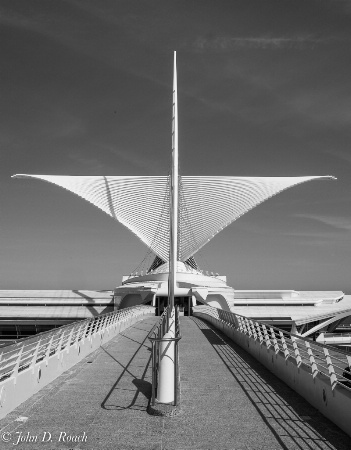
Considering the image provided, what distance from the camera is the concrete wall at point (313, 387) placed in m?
5.91

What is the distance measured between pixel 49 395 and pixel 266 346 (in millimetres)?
6232

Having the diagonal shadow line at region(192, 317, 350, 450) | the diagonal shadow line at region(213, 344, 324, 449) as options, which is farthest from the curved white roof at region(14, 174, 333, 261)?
the diagonal shadow line at region(213, 344, 324, 449)

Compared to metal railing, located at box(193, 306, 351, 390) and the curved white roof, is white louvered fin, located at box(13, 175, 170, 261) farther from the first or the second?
metal railing, located at box(193, 306, 351, 390)

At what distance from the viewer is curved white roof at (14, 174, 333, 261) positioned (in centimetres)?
4784

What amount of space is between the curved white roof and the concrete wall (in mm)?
37801

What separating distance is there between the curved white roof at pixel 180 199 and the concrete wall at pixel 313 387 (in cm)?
3780

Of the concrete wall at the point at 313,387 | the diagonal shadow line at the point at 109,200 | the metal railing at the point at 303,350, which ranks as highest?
the diagonal shadow line at the point at 109,200

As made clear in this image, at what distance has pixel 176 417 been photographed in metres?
6.28

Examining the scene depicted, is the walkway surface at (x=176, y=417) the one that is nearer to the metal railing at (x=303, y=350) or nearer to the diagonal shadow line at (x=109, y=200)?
the metal railing at (x=303, y=350)

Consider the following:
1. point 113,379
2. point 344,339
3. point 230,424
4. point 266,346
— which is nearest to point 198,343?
point 266,346

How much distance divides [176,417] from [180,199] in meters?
46.3

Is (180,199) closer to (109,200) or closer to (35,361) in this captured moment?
(109,200)

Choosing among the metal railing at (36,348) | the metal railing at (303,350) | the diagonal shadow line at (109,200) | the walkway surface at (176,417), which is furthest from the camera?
the diagonal shadow line at (109,200)

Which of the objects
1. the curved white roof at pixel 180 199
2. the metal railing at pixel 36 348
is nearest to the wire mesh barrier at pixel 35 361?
the metal railing at pixel 36 348
